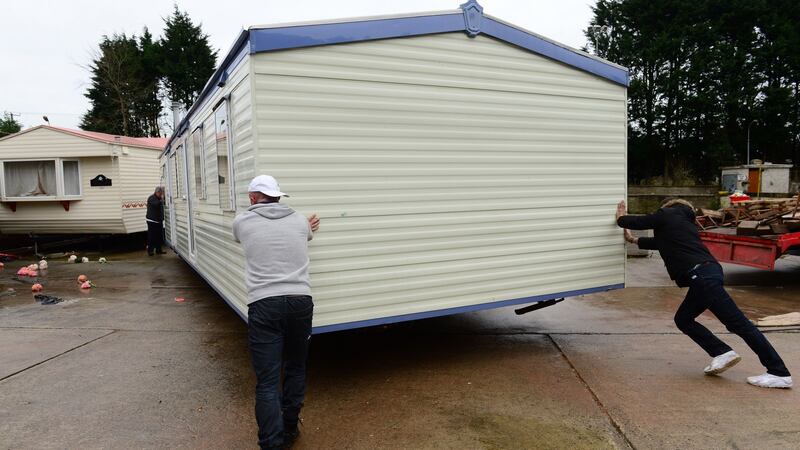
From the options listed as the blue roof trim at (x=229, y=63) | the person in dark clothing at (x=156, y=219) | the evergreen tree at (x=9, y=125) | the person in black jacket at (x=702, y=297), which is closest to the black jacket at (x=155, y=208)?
the person in dark clothing at (x=156, y=219)

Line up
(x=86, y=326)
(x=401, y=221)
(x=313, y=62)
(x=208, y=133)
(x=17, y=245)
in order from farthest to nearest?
(x=17, y=245) < (x=86, y=326) < (x=208, y=133) < (x=401, y=221) < (x=313, y=62)

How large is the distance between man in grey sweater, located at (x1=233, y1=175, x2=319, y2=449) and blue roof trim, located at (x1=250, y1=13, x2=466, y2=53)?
1143mm

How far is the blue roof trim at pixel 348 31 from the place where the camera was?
156 inches

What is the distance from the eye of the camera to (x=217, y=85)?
515cm

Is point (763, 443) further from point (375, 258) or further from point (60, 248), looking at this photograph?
point (60, 248)

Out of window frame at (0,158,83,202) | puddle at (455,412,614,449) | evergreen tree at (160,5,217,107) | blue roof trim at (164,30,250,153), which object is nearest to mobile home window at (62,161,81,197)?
window frame at (0,158,83,202)

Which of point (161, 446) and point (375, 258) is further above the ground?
point (375, 258)

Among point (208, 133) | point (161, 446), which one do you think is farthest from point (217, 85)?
point (161, 446)

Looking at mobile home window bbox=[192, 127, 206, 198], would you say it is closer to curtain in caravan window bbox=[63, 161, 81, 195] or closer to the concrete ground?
the concrete ground

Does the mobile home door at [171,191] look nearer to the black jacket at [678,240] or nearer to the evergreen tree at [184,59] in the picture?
the black jacket at [678,240]

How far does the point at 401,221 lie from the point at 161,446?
2.35 metres

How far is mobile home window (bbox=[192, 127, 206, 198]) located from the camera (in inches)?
255

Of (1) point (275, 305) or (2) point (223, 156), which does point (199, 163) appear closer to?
(2) point (223, 156)

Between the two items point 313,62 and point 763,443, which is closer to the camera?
point 763,443
